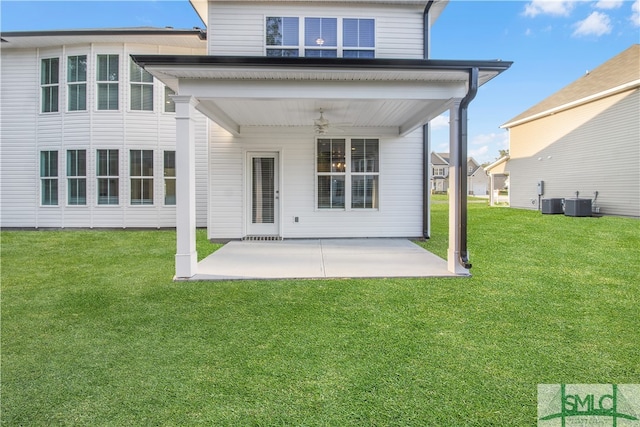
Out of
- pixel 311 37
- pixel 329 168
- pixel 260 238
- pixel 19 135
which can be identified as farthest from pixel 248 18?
pixel 19 135

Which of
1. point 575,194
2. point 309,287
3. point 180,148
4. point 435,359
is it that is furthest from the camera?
point 575,194

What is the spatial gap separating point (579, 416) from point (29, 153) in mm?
13698

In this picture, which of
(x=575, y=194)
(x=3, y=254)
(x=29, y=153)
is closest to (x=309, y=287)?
(x=3, y=254)

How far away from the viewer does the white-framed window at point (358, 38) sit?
25.5 ft

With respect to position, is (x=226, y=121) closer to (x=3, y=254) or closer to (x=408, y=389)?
(x=3, y=254)

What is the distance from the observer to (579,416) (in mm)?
2033

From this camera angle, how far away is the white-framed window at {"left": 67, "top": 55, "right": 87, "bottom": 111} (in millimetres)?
10195

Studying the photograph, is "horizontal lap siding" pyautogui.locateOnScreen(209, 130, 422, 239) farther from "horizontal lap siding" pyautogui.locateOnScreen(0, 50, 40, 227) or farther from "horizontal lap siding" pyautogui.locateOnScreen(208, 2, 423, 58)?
"horizontal lap siding" pyautogui.locateOnScreen(0, 50, 40, 227)

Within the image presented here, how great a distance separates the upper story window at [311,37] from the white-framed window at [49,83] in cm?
730

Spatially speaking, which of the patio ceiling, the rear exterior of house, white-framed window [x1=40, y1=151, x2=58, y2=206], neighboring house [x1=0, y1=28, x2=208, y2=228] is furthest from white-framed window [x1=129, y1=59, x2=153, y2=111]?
the patio ceiling

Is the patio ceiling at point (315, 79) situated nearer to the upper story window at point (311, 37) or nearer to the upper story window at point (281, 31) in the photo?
the upper story window at point (311, 37)

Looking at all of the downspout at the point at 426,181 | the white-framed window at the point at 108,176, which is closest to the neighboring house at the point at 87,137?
the white-framed window at the point at 108,176

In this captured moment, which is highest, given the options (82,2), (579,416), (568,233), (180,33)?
(82,2)

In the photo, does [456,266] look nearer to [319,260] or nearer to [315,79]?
[319,260]
